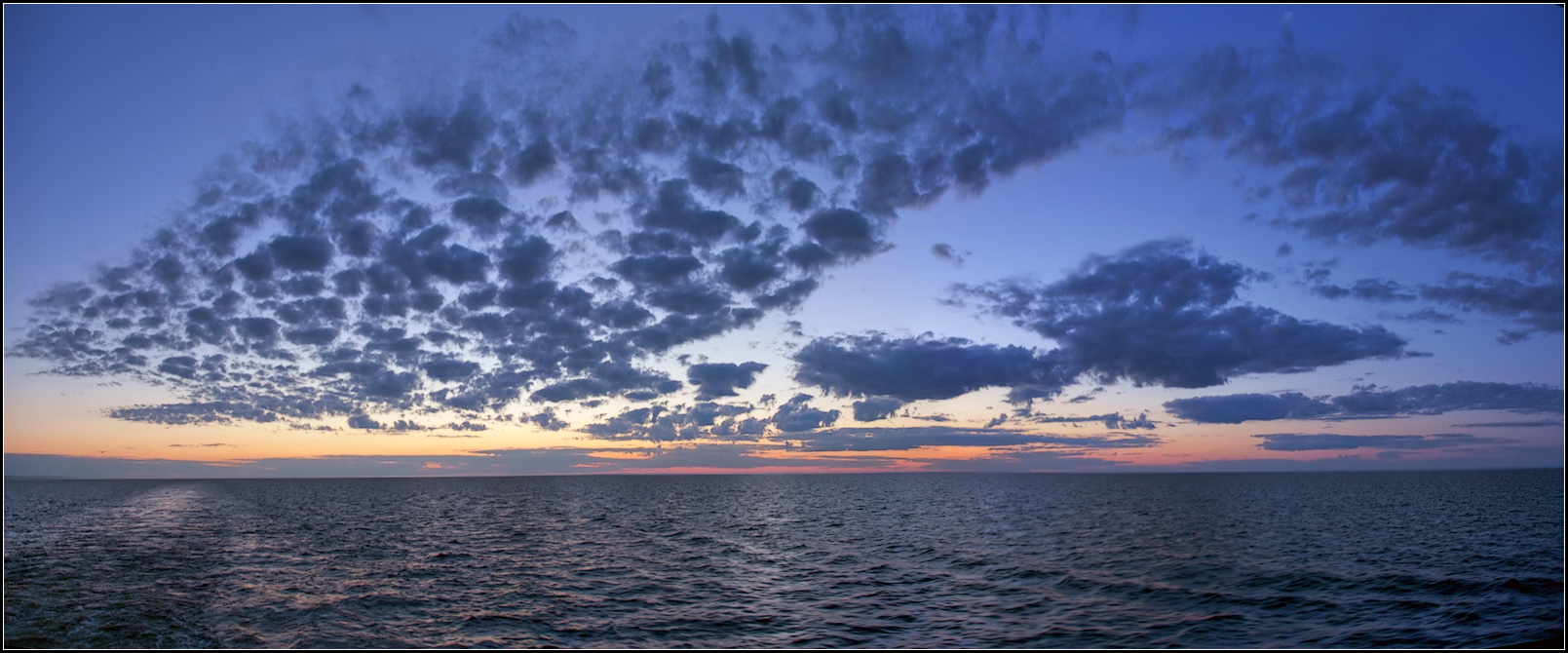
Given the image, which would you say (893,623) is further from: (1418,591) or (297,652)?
(1418,591)

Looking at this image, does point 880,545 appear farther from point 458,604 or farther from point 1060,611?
point 458,604

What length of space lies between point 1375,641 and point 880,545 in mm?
31286

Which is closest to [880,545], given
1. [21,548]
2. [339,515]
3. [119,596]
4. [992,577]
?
[992,577]

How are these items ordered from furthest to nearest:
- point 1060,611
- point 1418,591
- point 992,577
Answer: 1. point 992,577
2. point 1418,591
3. point 1060,611

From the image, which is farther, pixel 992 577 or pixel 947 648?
pixel 992 577

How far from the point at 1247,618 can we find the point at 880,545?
27168 millimetres

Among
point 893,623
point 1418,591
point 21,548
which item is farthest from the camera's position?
point 21,548

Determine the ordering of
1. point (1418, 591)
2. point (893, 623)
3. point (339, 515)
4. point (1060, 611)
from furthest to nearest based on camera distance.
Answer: point (339, 515) → point (1418, 591) → point (1060, 611) → point (893, 623)

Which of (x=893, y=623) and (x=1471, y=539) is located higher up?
(x=893, y=623)

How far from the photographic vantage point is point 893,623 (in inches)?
1195

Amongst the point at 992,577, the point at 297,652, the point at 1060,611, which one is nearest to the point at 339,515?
the point at 297,652

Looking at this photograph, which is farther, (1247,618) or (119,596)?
(119,596)

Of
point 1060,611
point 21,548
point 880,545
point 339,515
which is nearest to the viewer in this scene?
point 1060,611

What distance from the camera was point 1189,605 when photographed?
33125 mm
